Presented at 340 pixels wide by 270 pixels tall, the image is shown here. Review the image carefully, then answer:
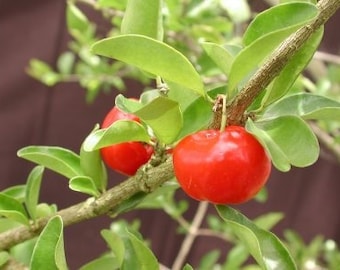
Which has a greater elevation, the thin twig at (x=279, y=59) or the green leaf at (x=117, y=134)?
the thin twig at (x=279, y=59)

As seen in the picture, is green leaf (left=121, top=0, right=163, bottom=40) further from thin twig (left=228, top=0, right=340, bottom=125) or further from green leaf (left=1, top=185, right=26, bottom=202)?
green leaf (left=1, top=185, right=26, bottom=202)

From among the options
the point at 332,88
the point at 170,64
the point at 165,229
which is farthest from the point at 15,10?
the point at 170,64

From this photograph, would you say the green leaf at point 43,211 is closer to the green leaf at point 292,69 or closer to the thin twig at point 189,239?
the green leaf at point 292,69

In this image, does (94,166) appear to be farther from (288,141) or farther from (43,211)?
(288,141)

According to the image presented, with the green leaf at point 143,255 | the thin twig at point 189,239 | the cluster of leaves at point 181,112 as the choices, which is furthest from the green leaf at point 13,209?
the thin twig at point 189,239

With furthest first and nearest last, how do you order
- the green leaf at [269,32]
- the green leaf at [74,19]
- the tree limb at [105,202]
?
the green leaf at [74,19] → the tree limb at [105,202] → the green leaf at [269,32]

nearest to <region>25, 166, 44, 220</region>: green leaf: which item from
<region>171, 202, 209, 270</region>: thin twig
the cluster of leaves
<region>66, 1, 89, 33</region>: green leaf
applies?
the cluster of leaves

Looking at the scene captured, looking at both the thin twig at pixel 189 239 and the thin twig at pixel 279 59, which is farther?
the thin twig at pixel 189 239
